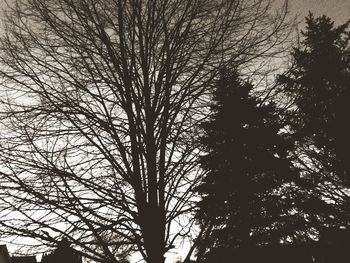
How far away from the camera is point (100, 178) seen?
3502 millimetres

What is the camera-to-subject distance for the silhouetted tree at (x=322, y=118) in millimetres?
3557

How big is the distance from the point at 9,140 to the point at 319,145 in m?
6.01

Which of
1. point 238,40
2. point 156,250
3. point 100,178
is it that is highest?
point 238,40

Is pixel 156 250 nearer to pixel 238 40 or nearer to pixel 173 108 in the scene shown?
pixel 173 108

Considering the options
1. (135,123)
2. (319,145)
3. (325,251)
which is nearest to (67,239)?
(135,123)

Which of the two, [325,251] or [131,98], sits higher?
[131,98]

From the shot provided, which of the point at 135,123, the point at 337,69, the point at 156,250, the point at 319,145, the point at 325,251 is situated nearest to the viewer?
the point at 156,250

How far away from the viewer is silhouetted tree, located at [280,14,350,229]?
356cm

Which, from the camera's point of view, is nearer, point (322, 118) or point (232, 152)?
point (232, 152)

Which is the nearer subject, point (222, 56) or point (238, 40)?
point (222, 56)

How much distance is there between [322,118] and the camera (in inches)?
284

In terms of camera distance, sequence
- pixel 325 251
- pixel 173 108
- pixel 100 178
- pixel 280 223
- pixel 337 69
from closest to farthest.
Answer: pixel 173 108, pixel 100 178, pixel 325 251, pixel 337 69, pixel 280 223

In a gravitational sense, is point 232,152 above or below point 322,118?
below

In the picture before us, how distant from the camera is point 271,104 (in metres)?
3.23
